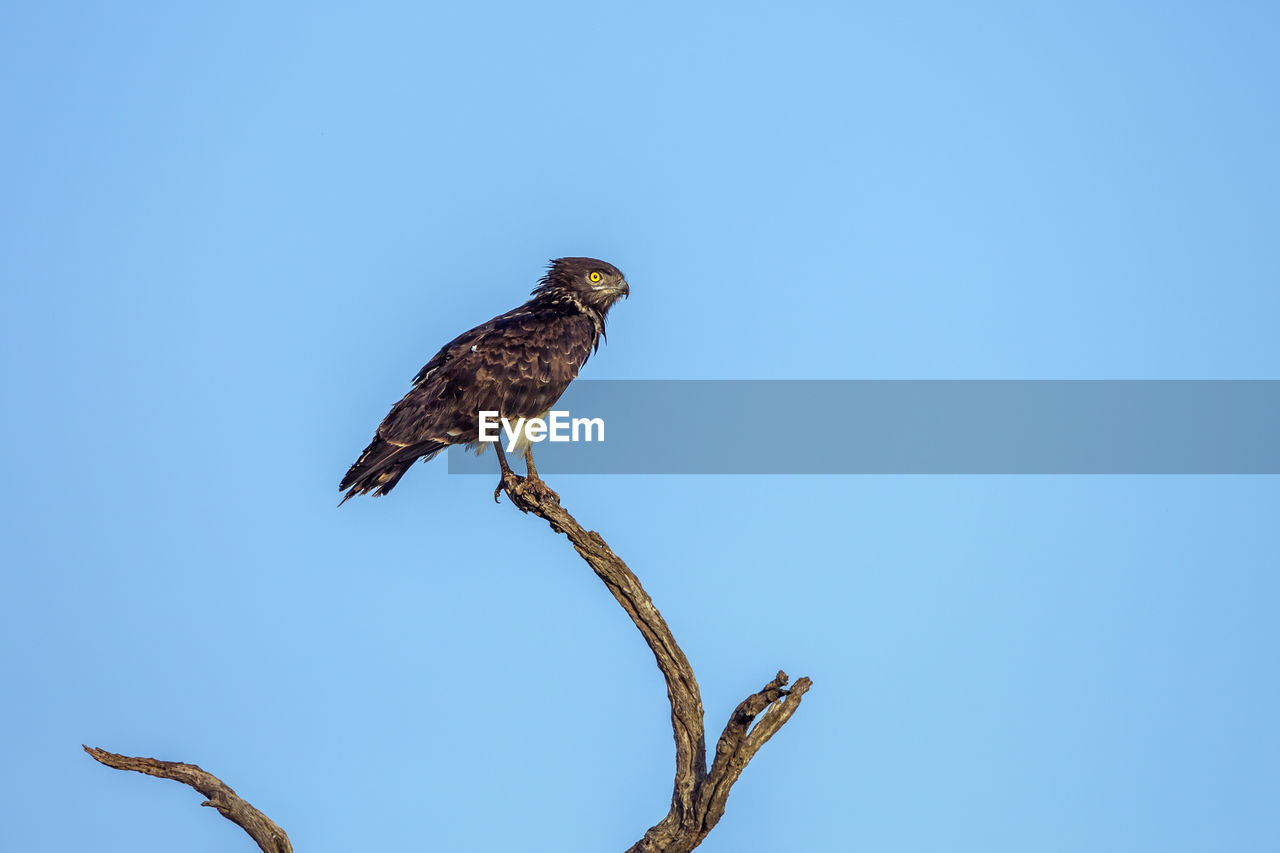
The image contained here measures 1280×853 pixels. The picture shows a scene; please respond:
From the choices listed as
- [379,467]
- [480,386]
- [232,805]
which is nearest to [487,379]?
[480,386]

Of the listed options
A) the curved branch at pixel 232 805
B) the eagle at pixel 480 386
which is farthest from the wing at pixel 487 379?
the curved branch at pixel 232 805

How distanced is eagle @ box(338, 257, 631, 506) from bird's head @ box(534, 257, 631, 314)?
218 mm

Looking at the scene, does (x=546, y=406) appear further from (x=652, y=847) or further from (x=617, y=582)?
(x=652, y=847)

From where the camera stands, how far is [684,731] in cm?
1037

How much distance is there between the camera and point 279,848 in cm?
995

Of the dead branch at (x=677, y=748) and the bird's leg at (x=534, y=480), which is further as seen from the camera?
the bird's leg at (x=534, y=480)

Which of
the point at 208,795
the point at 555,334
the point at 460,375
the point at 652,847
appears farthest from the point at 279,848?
the point at 555,334

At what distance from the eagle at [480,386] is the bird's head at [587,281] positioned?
22 centimetres

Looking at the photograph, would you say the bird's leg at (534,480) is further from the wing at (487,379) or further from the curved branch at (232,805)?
the curved branch at (232,805)

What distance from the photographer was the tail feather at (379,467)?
1227 centimetres

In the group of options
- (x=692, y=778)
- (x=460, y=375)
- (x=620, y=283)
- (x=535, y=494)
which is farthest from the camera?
(x=620, y=283)

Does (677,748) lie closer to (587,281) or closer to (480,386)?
(480,386)

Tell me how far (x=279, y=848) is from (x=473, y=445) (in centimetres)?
484

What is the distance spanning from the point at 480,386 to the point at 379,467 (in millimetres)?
1430
